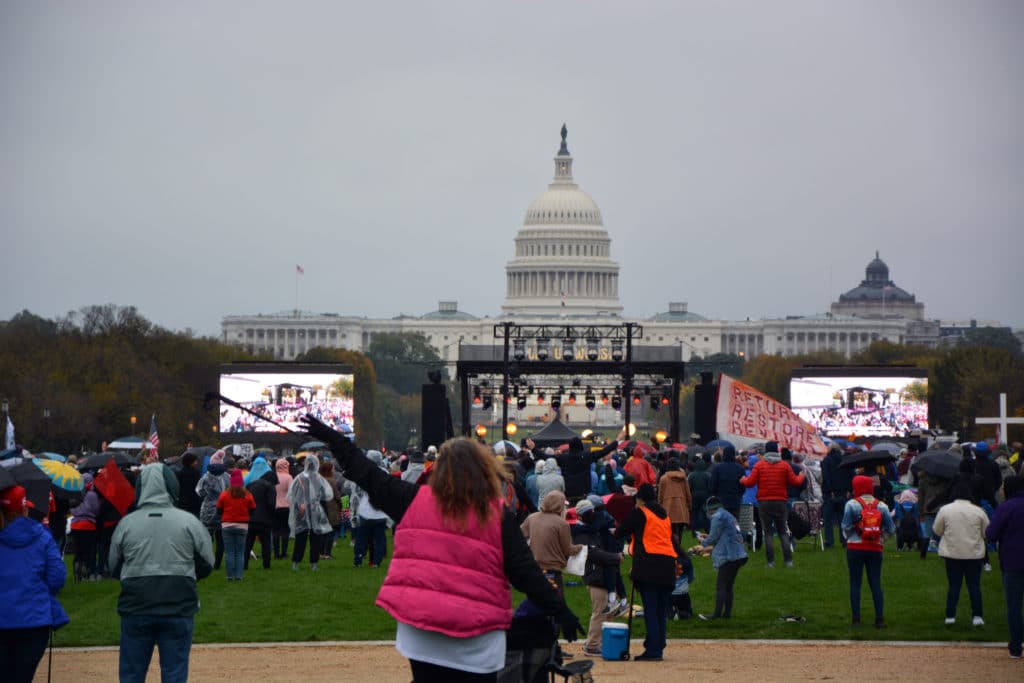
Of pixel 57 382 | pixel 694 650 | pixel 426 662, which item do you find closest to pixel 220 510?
pixel 694 650

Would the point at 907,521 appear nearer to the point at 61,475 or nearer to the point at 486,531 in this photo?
the point at 61,475

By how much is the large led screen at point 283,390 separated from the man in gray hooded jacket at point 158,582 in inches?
2410

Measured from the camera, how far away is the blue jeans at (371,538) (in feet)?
91.6

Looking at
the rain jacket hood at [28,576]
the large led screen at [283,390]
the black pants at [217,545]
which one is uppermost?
the large led screen at [283,390]

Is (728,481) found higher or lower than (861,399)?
lower

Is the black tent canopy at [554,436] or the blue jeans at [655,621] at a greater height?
the black tent canopy at [554,436]

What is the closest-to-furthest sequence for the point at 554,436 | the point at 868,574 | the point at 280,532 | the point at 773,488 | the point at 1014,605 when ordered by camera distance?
the point at 1014,605
the point at 868,574
the point at 773,488
the point at 280,532
the point at 554,436

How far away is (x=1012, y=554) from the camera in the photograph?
18.1m

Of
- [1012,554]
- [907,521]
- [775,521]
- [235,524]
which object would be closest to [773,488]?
[775,521]

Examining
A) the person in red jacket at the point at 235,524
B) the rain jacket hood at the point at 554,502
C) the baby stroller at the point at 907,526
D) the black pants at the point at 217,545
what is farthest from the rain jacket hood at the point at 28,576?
the baby stroller at the point at 907,526

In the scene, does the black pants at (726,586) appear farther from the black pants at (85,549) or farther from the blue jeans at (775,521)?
the black pants at (85,549)

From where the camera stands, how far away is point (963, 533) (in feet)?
65.9

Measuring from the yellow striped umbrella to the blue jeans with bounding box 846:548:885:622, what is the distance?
8.98m

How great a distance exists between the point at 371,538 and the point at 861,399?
167 ft
